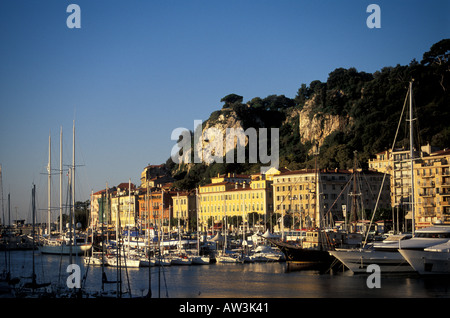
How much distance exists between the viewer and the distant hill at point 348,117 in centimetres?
9512

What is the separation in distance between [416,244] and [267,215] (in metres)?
57.9

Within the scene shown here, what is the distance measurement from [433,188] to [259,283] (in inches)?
1551

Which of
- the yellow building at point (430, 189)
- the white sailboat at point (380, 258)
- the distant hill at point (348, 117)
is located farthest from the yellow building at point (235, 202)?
the white sailboat at point (380, 258)

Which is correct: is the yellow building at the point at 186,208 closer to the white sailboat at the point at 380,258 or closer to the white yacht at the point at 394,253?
the white sailboat at the point at 380,258

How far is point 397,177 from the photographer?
80.8m

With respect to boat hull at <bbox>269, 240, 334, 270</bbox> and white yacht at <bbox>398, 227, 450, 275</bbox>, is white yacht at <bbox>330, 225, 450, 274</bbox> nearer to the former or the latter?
white yacht at <bbox>398, 227, 450, 275</bbox>

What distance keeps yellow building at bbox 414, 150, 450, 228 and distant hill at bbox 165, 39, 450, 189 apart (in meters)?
4.46

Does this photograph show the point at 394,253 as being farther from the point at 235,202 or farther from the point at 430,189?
the point at 235,202

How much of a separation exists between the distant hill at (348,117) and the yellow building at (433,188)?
14.6 feet

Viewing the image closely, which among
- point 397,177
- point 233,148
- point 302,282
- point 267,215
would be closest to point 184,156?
point 233,148

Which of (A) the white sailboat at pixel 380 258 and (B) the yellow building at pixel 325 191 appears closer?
(A) the white sailboat at pixel 380 258

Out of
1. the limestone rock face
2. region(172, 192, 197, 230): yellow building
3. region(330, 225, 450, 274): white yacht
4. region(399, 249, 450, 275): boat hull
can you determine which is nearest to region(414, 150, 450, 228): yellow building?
region(330, 225, 450, 274): white yacht

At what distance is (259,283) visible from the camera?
133 ft
